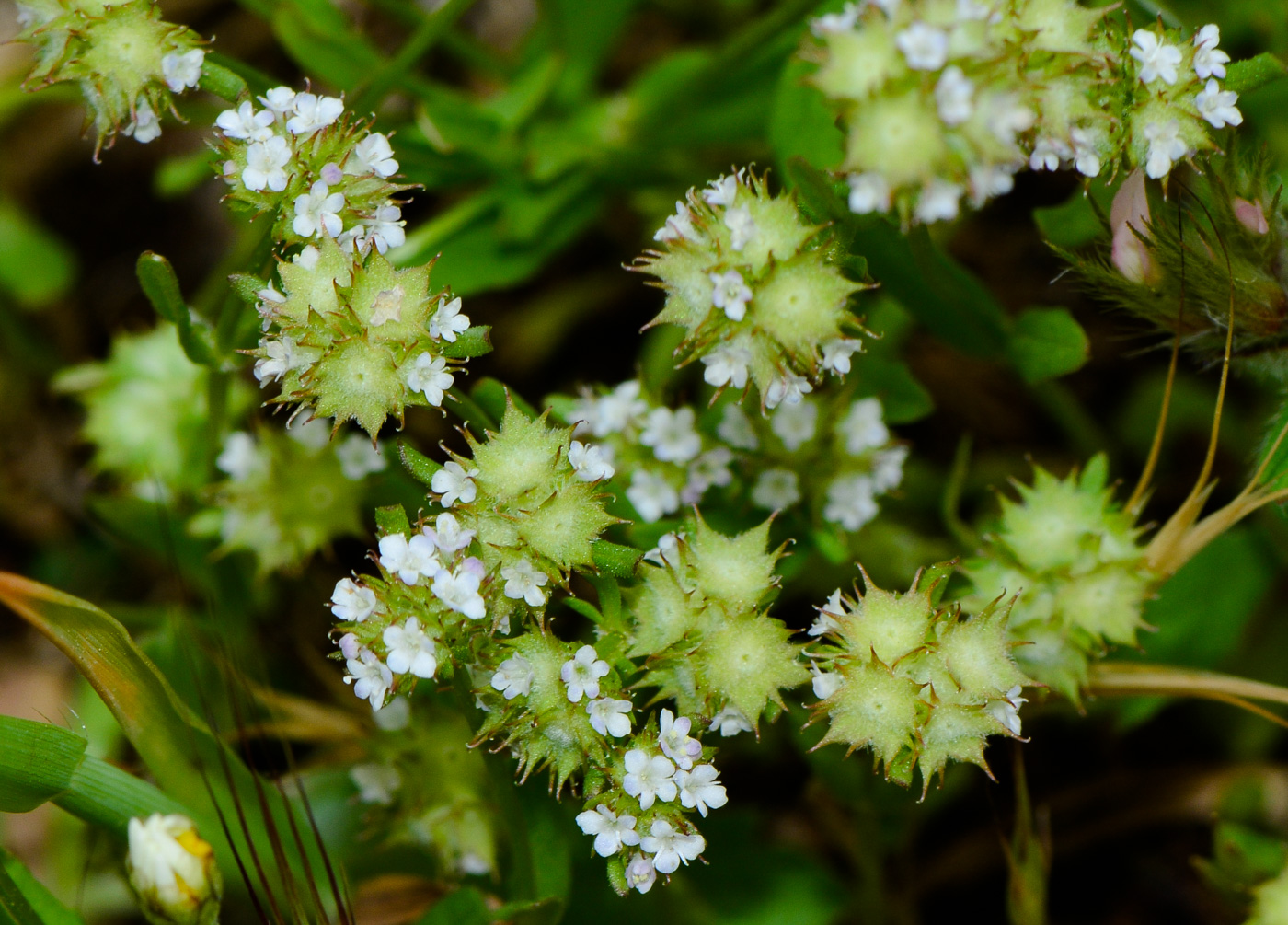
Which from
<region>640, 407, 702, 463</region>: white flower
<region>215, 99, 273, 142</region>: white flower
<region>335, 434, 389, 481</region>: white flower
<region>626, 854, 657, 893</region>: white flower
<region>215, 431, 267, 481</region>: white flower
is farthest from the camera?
<region>215, 431, 267, 481</region>: white flower

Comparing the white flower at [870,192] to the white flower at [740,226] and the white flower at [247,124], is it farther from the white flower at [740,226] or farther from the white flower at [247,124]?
the white flower at [247,124]

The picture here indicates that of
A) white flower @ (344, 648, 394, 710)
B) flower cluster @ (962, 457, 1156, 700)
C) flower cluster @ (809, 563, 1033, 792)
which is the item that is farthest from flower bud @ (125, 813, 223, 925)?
flower cluster @ (962, 457, 1156, 700)

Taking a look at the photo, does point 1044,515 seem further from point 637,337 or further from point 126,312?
point 126,312

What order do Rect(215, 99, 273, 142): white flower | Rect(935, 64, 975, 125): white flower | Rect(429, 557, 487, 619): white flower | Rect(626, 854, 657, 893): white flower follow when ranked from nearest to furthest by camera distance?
1. Rect(935, 64, 975, 125): white flower
2. Rect(429, 557, 487, 619): white flower
3. Rect(626, 854, 657, 893): white flower
4. Rect(215, 99, 273, 142): white flower

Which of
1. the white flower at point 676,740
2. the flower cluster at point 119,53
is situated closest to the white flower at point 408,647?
the white flower at point 676,740

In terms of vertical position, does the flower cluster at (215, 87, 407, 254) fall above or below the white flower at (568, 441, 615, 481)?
above

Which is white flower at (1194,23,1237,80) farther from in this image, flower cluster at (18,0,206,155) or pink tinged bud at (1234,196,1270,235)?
flower cluster at (18,0,206,155)

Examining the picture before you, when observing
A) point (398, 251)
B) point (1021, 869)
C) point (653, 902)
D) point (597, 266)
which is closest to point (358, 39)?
point (398, 251)

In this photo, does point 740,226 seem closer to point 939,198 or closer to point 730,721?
point 939,198
